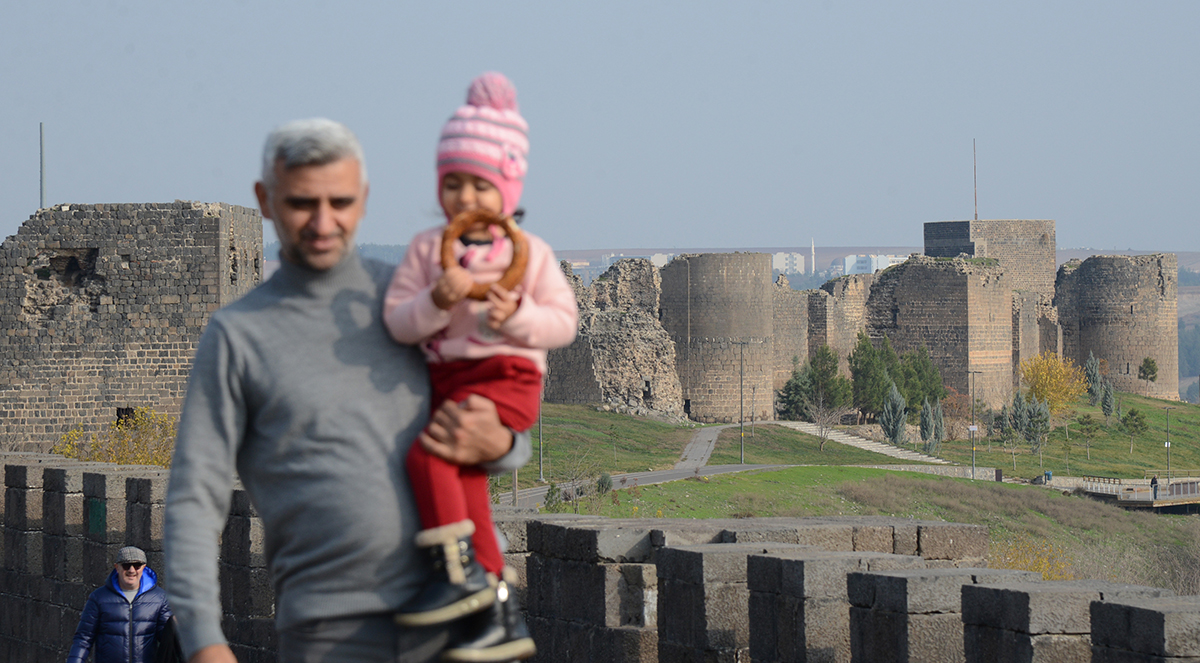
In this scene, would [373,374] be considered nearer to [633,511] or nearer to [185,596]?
[185,596]

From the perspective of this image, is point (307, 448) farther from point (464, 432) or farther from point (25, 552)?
Result: point (25, 552)

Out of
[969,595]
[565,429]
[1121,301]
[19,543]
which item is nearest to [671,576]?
[969,595]

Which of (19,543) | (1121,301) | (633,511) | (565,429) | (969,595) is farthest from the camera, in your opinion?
(1121,301)

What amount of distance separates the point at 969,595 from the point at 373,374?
2.77m

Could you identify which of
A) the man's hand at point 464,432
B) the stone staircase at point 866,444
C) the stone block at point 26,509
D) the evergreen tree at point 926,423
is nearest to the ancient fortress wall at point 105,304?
the stone block at point 26,509

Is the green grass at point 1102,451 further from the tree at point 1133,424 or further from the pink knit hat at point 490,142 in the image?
the pink knit hat at point 490,142

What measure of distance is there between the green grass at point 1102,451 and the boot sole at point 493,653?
123ft

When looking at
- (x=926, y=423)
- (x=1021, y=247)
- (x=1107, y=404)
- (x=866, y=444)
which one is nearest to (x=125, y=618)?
(x=866, y=444)

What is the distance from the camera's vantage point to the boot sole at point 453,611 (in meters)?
2.80

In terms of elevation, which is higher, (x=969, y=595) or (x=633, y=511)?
(x=969, y=595)

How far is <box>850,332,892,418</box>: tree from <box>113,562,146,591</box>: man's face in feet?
130

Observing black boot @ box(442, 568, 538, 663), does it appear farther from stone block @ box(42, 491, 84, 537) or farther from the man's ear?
stone block @ box(42, 491, 84, 537)

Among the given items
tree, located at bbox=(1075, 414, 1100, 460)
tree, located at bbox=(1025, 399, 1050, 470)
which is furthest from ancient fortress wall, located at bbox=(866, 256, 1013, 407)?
tree, located at bbox=(1025, 399, 1050, 470)

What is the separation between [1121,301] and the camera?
198ft
